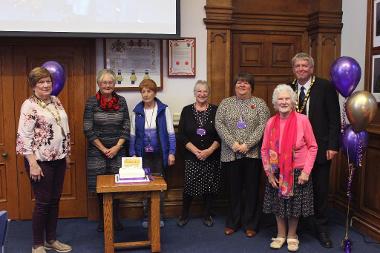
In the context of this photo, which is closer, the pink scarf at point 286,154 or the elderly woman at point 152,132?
the pink scarf at point 286,154

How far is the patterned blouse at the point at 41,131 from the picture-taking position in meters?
2.91

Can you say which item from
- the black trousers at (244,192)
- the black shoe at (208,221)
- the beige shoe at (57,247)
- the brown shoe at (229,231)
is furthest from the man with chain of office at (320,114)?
the beige shoe at (57,247)

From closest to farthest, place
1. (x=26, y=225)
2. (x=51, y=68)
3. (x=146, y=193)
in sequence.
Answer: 1. (x=146, y=193)
2. (x=51, y=68)
3. (x=26, y=225)

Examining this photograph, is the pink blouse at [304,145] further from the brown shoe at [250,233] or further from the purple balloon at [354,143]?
the brown shoe at [250,233]

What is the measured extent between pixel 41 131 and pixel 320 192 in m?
2.13

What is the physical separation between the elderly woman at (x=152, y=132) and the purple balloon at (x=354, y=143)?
1.38m

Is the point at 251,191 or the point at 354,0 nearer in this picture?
the point at 251,191

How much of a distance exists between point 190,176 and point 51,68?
1.43 m

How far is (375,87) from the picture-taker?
3664 mm

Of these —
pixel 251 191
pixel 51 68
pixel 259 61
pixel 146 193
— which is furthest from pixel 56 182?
pixel 259 61

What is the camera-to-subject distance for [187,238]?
3.52 metres

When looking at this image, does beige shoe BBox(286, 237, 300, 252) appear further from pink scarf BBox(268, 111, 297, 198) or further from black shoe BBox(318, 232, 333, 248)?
pink scarf BBox(268, 111, 297, 198)

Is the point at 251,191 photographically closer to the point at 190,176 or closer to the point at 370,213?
the point at 190,176

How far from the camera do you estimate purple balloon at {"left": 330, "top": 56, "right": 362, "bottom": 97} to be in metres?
3.21
